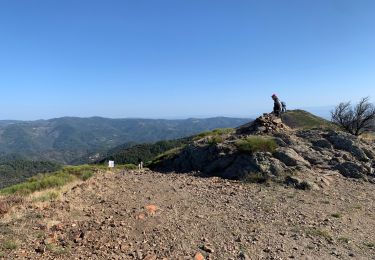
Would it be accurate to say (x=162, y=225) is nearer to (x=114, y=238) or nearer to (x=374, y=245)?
(x=114, y=238)

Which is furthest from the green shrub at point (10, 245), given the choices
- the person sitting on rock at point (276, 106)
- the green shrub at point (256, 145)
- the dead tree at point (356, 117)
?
the dead tree at point (356, 117)

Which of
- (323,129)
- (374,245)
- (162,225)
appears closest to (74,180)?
(162,225)

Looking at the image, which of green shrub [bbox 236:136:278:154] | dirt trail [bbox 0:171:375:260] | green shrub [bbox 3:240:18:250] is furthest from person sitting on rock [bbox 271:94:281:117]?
green shrub [bbox 3:240:18:250]

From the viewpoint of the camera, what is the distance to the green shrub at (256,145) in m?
16.9

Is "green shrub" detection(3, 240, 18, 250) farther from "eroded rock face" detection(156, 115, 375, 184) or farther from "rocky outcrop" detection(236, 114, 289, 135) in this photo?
"rocky outcrop" detection(236, 114, 289, 135)

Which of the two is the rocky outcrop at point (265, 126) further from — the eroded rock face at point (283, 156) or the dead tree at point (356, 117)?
the dead tree at point (356, 117)

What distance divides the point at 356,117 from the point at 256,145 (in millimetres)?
13163

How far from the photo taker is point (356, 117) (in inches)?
1051

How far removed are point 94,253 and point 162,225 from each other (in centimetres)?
225

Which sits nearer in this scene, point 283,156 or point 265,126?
point 283,156

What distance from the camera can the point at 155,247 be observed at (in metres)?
8.73

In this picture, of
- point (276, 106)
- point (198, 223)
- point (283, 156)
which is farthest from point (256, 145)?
point (198, 223)

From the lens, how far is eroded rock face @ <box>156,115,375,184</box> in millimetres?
16172

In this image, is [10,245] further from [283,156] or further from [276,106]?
[276,106]
